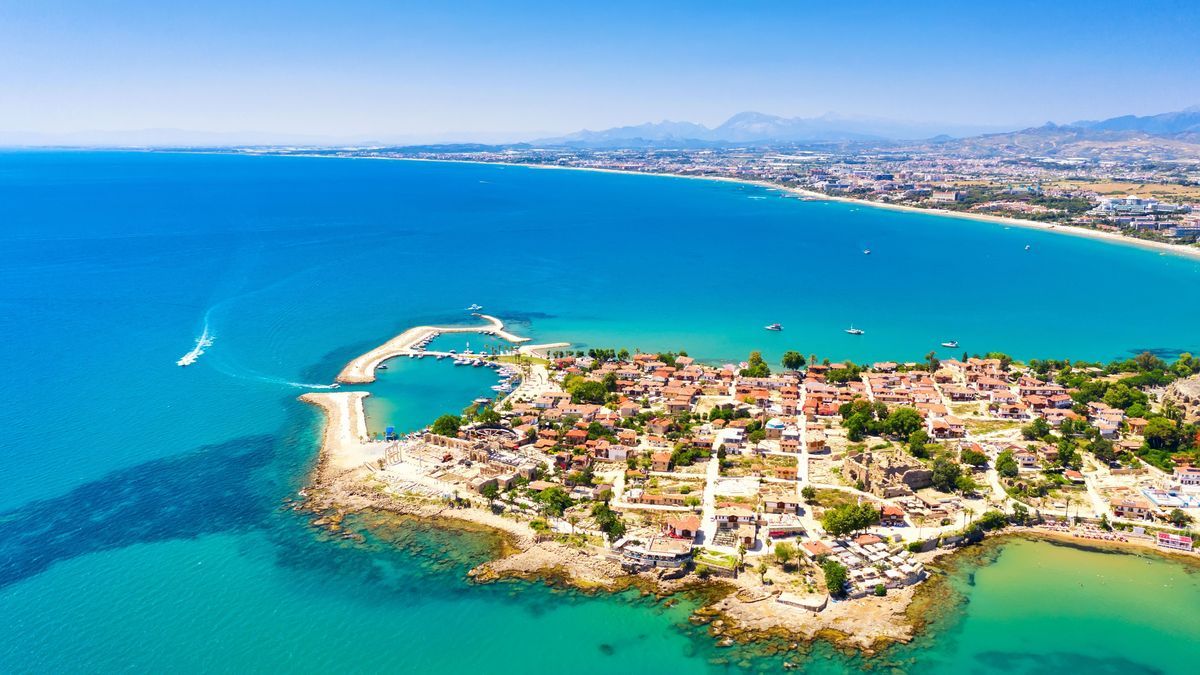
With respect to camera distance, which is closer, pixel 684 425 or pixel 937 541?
pixel 937 541

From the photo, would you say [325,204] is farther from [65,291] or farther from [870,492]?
[870,492]

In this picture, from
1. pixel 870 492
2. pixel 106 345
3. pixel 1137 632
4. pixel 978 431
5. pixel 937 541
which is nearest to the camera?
pixel 1137 632

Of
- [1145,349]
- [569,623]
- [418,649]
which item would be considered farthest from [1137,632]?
[1145,349]

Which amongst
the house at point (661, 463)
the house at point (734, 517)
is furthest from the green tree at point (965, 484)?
the house at point (661, 463)

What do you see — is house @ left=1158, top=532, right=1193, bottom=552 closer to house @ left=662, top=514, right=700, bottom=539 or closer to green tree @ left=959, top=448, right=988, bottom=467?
green tree @ left=959, top=448, right=988, bottom=467

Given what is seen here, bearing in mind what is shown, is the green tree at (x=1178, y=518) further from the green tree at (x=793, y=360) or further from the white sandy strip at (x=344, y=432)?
the white sandy strip at (x=344, y=432)

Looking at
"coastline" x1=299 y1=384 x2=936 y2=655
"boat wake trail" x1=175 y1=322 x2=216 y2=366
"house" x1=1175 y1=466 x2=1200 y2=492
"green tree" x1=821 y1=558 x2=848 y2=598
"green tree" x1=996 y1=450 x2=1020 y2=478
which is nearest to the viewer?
"coastline" x1=299 y1=384 x2=936 y2=655

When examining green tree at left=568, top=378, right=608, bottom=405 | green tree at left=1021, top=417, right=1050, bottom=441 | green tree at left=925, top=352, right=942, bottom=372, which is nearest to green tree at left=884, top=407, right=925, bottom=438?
green tree at left=1021, top=417, right=1050, bottom=441
